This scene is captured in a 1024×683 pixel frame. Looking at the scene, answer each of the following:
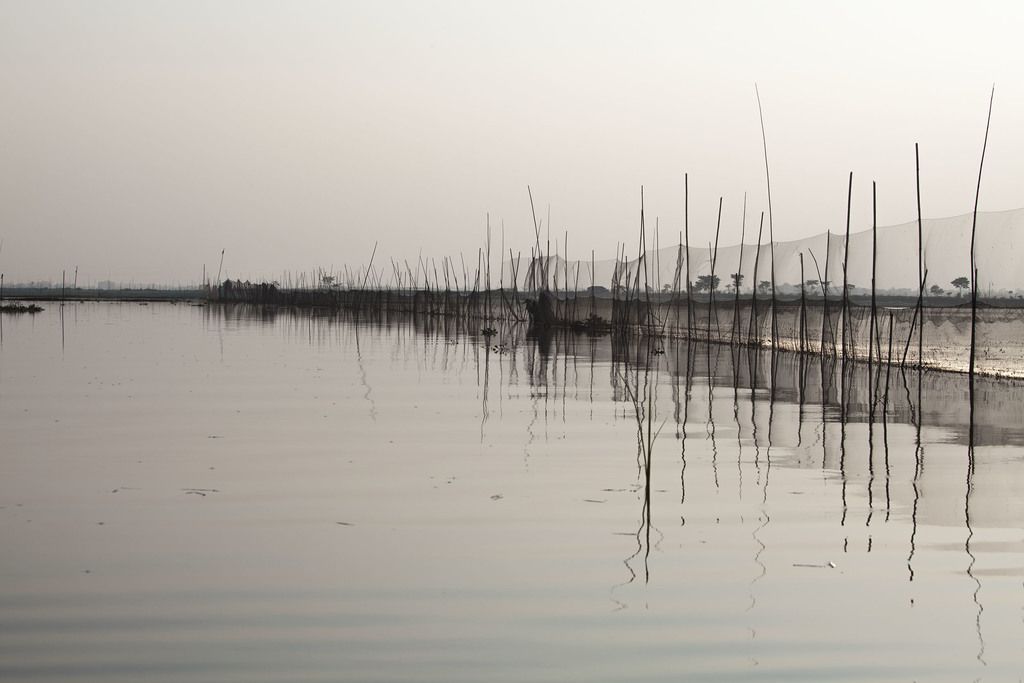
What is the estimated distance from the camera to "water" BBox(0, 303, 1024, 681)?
328cm

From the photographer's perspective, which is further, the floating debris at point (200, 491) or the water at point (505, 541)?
the floating debris at point (200, 491)

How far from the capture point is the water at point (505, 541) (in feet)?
10.8

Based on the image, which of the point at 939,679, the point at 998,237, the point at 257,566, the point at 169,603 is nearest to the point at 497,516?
the point at 257,566

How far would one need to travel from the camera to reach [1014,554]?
14.7 feet

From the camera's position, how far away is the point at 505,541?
Result: 15.4 feet

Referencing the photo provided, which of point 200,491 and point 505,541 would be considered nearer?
point 505,541

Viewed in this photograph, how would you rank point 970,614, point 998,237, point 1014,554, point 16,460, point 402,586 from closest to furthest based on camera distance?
point 970,614, point 402,586, point 1014,554, point 16,460, point 998,237

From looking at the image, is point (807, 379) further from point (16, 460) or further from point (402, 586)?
point (402, 586)

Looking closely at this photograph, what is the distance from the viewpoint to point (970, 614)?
12.1 feet

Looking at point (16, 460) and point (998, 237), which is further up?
point (998, 237)

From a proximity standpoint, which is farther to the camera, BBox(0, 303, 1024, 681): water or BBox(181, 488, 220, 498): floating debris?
BBox(181, 488, 220, 498): floating debris

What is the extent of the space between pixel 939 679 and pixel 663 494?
8.57 ft

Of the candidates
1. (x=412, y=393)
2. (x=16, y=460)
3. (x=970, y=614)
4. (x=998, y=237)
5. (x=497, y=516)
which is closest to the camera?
(x=970, y=614)

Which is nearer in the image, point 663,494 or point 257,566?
point 257,566
